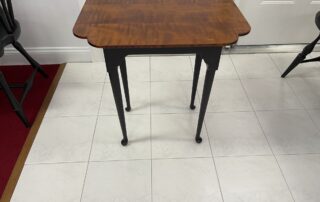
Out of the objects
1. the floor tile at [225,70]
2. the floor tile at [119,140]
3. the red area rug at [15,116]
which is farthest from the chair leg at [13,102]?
the floor tile at [225,70]

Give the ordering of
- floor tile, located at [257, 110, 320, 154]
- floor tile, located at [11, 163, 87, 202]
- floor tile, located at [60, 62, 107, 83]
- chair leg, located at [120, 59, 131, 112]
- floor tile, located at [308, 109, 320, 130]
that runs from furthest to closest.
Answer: floor tile, located at [60, 62, 107, 83] < floor tile, located at [308, 109, 320, 130] < floor tile, located at [257, 110, 320, 154] < chair leg, located at [120, 59, 131, 112] < floor tile, located at [11, 163, 87, 202]

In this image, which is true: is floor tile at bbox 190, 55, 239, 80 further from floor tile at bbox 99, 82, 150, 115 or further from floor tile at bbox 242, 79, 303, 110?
floor tile at bbox 99, 82, 150, 115

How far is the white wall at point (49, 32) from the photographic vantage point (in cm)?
176

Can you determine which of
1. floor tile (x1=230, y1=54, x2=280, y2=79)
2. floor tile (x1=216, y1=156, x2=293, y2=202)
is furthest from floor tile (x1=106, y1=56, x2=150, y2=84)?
floor tile (x1=216, y1=156, x2=293, y2=202)

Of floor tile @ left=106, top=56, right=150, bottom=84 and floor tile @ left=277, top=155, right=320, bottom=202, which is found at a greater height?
floor tile @ left=277, top=155, right=320, bottom=202

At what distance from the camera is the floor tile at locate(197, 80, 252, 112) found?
169cm

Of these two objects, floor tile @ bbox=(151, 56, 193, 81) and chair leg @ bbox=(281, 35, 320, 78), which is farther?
floor tile @ bbox=(151, 56, 193, 81)

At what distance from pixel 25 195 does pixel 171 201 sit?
752mm

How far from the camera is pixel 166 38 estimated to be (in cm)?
88

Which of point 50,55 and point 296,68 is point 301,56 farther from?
point 50,55

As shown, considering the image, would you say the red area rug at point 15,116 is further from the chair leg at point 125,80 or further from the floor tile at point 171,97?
the floor tile at point 171,97

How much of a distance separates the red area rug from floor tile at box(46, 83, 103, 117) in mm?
99

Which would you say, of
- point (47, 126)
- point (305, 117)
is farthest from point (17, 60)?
point (305, 117)

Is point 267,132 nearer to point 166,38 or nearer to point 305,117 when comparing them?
point 305,117
